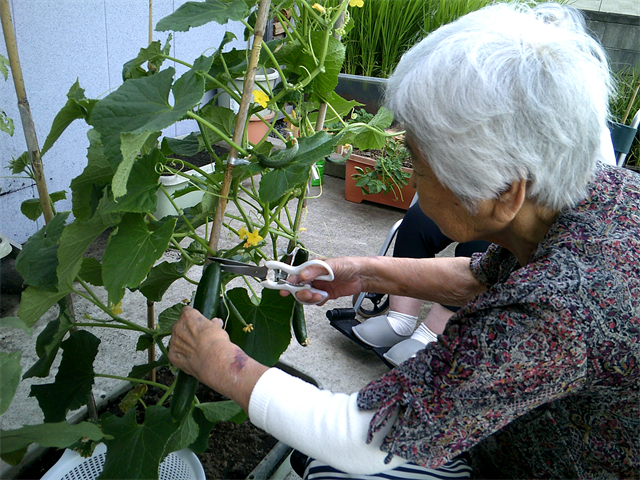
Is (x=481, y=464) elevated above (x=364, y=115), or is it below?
below

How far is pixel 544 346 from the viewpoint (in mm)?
822

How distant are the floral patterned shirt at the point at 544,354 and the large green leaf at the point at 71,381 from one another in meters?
0.68

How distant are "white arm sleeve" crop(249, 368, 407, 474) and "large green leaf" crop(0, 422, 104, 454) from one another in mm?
269

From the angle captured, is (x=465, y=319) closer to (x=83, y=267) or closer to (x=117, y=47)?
(x=83, y=267)

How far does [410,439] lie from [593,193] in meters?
0.55

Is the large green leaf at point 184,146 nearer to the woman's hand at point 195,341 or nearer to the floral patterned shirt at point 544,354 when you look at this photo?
the woman's hand at point 195,341

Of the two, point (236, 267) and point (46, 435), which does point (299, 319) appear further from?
point (46, 435)

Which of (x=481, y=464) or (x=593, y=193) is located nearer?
(x=593, y=193)

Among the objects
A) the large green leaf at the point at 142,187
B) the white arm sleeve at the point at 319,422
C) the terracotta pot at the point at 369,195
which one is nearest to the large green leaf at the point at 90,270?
the large green leaf at the point at 142,187

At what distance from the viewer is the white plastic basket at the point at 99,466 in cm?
119

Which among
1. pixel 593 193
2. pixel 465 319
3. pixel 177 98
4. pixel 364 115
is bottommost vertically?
pixel 364 115

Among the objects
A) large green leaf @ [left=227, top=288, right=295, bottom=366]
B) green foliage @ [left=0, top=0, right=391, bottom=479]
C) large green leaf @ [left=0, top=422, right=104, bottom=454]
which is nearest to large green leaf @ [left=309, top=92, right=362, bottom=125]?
green foliage @ [left=0, top=0, right=391, bottom=479]

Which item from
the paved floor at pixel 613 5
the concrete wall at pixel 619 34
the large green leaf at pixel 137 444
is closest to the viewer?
the large green leaf at pixel 137 444

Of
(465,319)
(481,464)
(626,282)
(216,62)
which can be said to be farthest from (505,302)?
(216,62)
